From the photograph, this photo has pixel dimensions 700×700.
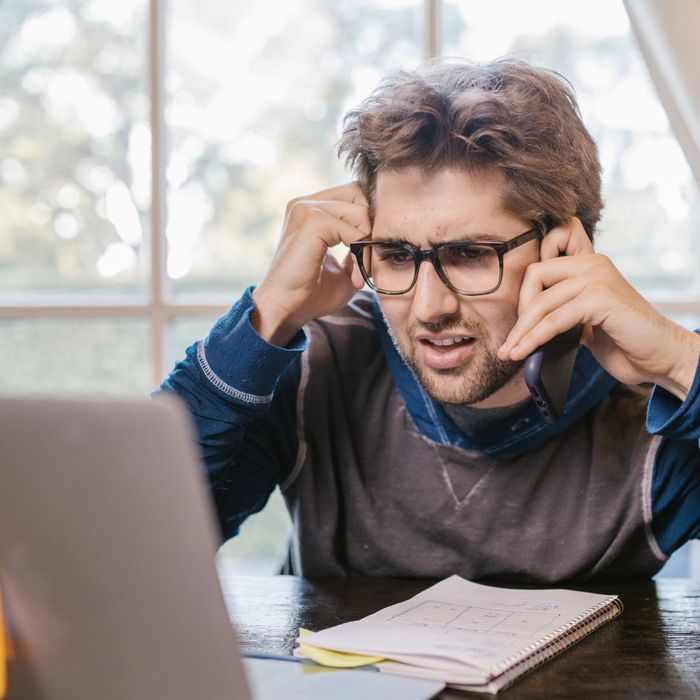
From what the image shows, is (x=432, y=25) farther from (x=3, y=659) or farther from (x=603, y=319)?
(x=3, y=659)

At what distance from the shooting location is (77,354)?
9.22 feet

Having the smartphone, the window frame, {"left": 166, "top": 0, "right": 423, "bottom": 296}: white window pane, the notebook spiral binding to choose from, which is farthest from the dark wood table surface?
{"left": 166, "top": 0, "right": 423, "bottom": 296}: white window pane

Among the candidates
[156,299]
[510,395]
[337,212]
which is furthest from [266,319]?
[156,299]

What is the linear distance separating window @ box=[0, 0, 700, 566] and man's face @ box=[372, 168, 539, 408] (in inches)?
47.4

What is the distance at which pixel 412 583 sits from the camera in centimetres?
134

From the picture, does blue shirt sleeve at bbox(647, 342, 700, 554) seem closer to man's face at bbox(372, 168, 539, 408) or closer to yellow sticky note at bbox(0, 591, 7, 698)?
man's face at bbox(372, 168, 539, 408)

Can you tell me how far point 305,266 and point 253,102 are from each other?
1.29m

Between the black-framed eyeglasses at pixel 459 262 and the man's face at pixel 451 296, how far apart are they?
0.01 m

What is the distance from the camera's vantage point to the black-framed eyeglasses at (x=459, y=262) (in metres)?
1.43

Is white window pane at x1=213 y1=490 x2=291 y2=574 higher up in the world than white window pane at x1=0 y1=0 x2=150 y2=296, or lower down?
lower down

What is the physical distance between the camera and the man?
1.43 m

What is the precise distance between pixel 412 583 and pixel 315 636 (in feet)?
1.14

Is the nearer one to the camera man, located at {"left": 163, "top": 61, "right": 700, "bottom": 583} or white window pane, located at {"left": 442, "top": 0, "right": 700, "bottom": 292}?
man, located at {"left": 163, "top": 61, "right": 700, "bottom": 583}

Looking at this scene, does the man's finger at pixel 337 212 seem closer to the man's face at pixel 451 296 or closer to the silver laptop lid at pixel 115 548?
the man's face at pixel 451 296
